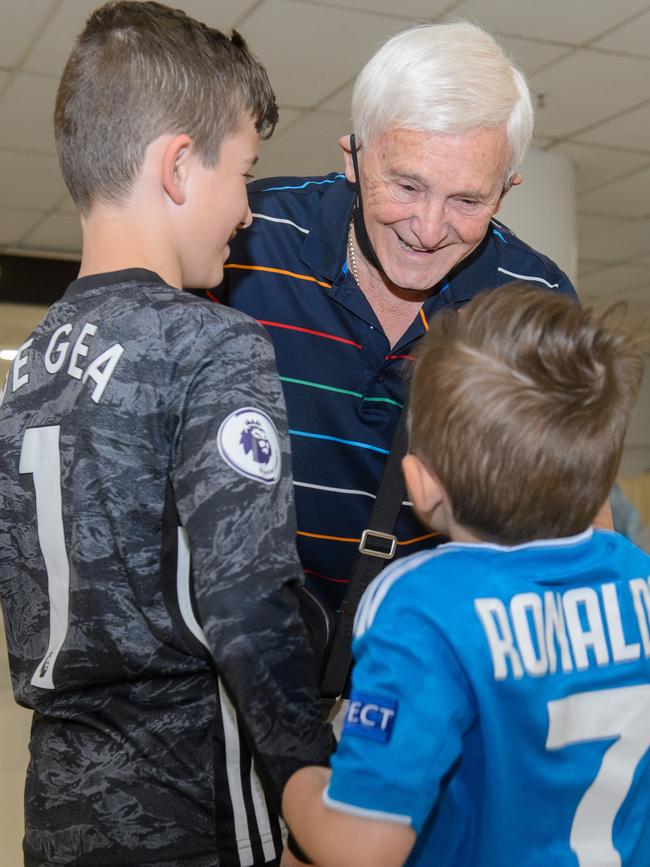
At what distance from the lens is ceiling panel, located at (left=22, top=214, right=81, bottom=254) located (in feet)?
22.6

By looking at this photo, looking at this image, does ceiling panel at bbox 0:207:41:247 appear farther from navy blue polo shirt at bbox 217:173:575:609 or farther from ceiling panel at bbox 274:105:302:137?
navy blue polo shirt at bbox 217:173:575:609

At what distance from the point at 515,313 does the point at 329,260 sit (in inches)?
27.3

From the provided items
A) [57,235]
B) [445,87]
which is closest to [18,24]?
[445,87]

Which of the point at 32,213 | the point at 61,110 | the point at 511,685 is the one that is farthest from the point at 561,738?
the point at 32,213

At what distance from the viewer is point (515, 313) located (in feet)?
3.01

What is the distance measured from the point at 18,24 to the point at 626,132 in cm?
282

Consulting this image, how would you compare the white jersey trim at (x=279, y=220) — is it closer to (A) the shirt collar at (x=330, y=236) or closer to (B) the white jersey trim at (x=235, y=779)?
(A) the shirt collar at (x=330, y=236)

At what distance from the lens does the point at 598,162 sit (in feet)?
17.7

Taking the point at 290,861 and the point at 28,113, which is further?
the point at 28,113

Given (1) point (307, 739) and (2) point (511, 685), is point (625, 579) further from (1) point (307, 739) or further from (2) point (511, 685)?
(1) point (307, 739)

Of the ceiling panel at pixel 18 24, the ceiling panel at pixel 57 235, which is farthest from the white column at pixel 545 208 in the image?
the ceiling panel at pixel 57 235

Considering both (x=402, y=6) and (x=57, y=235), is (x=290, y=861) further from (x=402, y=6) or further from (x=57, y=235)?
(x=57, y=235)

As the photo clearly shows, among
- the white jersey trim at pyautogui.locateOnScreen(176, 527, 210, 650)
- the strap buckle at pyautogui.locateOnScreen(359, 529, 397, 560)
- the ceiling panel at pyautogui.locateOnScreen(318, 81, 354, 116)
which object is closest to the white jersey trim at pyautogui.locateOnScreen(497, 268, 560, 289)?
the strap buckle at pyautogui.locateOnScreen(359, 529, 397, 560)

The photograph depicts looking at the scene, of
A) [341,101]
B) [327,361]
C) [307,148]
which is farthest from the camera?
[307,148]
